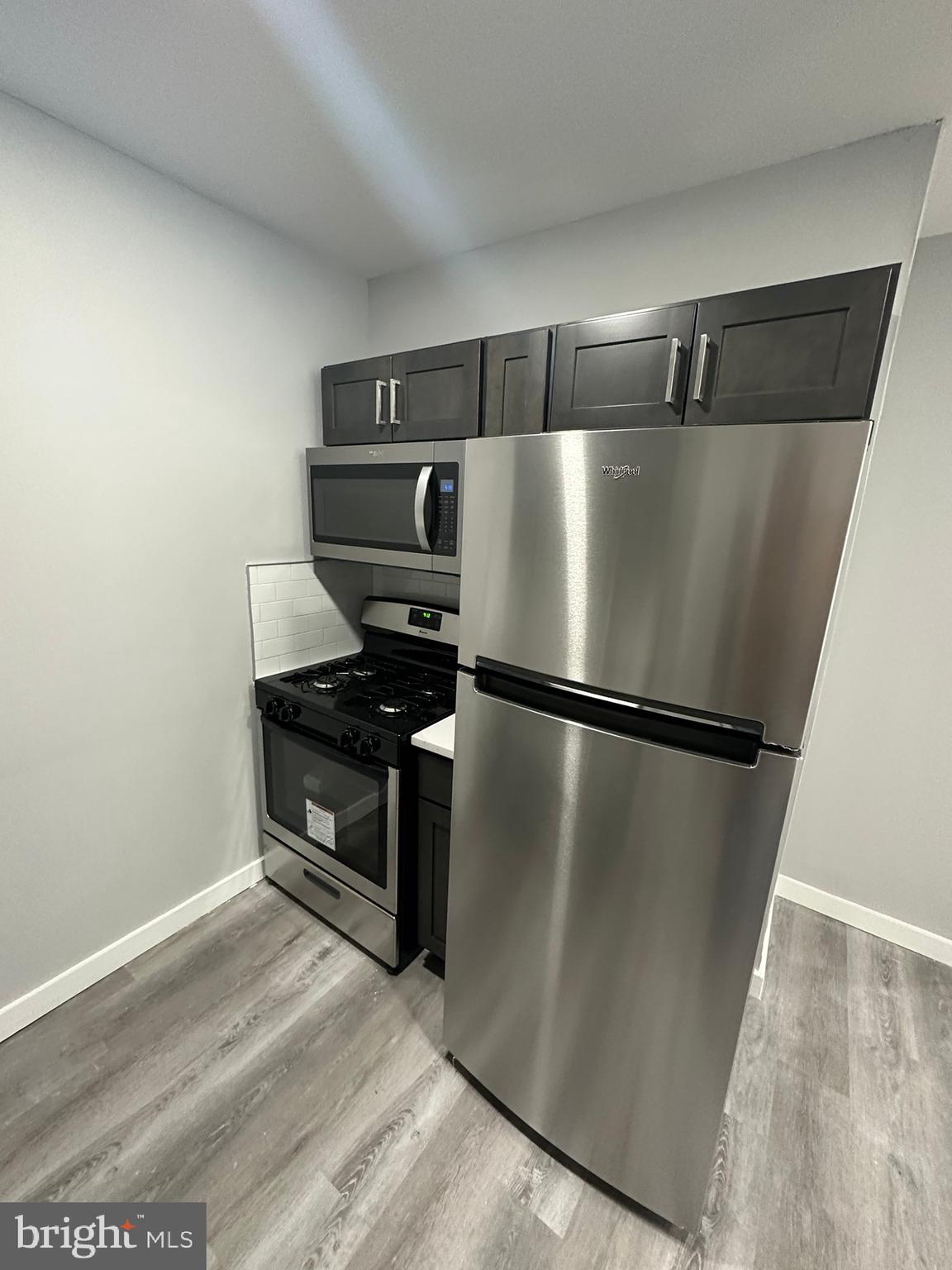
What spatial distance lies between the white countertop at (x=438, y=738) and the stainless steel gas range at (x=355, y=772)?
0.04 meters

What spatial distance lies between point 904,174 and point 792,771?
1480 millimetres

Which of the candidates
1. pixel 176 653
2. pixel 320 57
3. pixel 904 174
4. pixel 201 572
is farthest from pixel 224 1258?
pixel 904 174

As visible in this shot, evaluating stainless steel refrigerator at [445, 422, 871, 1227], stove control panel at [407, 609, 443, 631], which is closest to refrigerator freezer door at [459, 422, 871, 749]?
stainless steel refrigerator at [445, 422, 871, 1227]

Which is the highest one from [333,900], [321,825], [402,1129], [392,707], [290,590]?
[290,590]

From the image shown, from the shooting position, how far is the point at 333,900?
2.03m

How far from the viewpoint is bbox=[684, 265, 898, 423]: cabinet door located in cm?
100

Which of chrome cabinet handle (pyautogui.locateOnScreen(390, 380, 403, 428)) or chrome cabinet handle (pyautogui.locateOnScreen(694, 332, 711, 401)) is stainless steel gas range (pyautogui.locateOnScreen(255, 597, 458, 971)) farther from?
chrome cabinet handle (pyautogui.locateOnScreen(694, 332, 711, 401))

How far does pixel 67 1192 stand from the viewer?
1246mm

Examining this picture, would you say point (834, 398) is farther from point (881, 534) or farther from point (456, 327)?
point (456, 327)

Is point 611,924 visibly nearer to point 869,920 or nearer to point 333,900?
point 333,900

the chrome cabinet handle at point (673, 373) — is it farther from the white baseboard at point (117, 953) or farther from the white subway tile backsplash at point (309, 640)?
the white baseboard at point (117, 953)

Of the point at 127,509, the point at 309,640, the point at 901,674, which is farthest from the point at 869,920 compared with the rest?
the point at 127,509

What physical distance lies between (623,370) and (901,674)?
1.64 metres

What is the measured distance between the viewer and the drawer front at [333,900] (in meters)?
1.86
